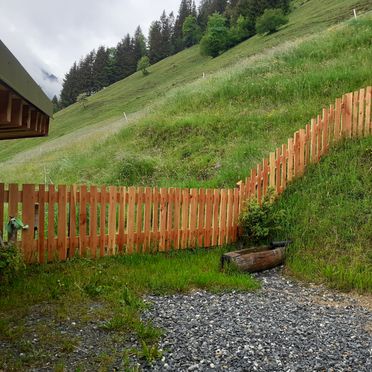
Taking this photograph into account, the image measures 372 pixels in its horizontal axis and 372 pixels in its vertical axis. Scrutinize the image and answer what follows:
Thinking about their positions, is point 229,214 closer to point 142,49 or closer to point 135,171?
point 135,171

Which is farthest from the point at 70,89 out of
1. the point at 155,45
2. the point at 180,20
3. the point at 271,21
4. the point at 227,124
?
the point at 227,124

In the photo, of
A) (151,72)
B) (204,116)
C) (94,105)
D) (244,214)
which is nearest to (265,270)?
(244,214)

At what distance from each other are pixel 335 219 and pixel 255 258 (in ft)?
6.60

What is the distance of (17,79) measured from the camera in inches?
131

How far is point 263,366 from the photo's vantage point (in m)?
4.12

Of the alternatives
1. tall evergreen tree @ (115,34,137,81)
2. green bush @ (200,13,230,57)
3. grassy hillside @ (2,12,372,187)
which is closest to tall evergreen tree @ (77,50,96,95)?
tall evergreen tree @ (115,34,137,81)

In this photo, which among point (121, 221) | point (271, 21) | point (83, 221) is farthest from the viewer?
point (271, 21)

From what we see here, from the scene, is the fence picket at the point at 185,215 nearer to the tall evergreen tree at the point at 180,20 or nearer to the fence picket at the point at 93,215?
the fence picket at the point at 93,215

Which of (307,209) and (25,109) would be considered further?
(307,209)

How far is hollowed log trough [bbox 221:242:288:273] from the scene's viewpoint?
280 inches

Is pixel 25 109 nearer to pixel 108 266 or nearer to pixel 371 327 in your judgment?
pixel 108 266

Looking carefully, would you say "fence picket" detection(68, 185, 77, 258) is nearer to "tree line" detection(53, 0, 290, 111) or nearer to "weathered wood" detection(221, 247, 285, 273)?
"weathered wood" detection(221, 247, 285, 273)

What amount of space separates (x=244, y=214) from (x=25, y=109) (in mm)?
→ 5129

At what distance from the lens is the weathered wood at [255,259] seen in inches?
280
